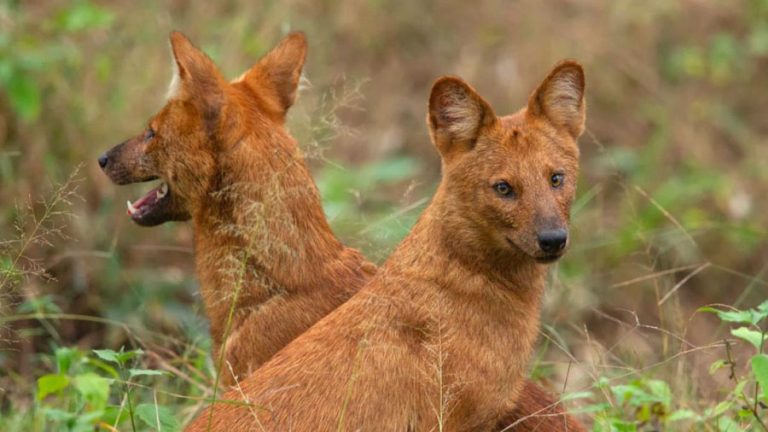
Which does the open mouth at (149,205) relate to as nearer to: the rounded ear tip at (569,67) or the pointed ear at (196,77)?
the pointed ear at (196,77)

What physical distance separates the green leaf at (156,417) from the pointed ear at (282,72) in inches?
58.6

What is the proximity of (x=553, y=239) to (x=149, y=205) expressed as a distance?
73.1 inches

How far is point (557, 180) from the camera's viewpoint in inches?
209

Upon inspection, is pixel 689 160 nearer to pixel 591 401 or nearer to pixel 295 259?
pixel 591 401

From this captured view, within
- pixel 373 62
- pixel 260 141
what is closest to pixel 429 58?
pixel 373 62

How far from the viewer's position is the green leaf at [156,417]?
5.30 meters

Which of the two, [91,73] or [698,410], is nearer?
[698,410]

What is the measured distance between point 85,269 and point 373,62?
15.0 feet

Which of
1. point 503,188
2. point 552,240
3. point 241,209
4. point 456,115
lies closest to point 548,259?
point 552,240

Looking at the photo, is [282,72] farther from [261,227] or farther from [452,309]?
[452,309]

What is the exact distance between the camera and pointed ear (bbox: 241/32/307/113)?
20.4ft

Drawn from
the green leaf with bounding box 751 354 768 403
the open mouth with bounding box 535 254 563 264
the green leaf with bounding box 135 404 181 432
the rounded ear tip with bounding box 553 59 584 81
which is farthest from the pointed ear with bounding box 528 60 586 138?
the green leaf with bounding box 135 404 181 432

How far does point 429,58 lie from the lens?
44.3 ft

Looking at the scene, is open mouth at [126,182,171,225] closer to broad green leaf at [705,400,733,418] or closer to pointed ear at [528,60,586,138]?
pointed ear at [528,60,586,138]
